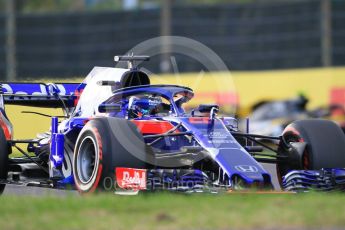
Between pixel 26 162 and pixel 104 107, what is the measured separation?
65.6 inches

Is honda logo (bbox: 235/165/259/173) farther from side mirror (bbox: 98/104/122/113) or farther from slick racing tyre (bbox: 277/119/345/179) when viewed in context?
side mirror (bbox: 98/104/122/113)

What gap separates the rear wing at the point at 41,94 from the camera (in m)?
12.9

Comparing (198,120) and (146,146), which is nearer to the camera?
(146,146)

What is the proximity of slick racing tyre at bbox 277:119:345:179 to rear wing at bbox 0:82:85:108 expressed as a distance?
3273mm

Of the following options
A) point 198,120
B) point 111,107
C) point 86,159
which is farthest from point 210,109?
point 86,159

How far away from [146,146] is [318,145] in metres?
2.25

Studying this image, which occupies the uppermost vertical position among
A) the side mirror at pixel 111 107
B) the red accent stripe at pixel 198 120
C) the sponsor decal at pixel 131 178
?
the side mirror at pixel 111 107

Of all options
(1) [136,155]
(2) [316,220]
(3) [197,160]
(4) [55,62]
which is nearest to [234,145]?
(3) [197,160]

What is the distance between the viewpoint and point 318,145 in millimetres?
11211

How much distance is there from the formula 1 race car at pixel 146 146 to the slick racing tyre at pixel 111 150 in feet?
0.04

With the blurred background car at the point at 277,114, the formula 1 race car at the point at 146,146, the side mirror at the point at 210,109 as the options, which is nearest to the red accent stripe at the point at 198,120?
the formula 1 race car at the point at 146,146

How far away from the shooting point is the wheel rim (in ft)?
35.2

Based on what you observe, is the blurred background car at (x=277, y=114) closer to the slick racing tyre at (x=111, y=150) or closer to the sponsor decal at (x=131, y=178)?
the slick racing tyre at (x=111, y=150)

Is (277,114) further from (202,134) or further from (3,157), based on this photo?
(202,134)
